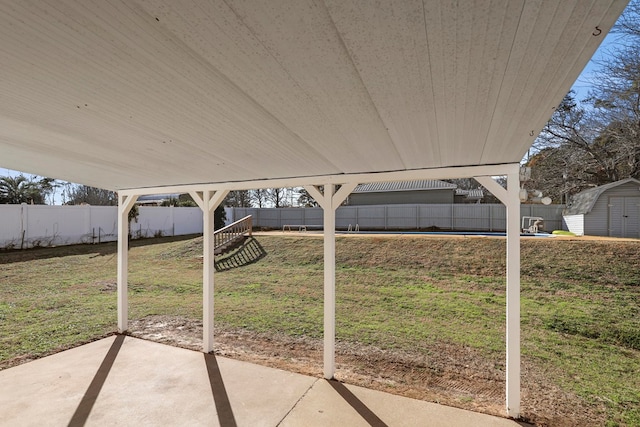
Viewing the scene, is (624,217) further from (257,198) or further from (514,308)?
(257,198)

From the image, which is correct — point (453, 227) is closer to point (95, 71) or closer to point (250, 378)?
point (250, 378)

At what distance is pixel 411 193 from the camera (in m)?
19.7

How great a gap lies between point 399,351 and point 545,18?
4320 mm

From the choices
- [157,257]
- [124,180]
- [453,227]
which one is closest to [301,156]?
[124,180]

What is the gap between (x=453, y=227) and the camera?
17.5 metres

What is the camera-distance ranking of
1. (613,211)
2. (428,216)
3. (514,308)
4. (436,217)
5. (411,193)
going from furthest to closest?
1. (411,193)
2. (428,216)
3. (436,217)
4. (613,211)
5. (514,308)

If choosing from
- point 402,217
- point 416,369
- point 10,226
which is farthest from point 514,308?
point 10,226

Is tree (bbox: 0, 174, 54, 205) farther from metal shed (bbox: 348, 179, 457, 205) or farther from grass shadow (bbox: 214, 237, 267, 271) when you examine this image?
metal shed (bbox: 348, 179, 457, 205)

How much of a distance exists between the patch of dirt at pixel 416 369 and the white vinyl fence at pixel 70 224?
11146 millimetres

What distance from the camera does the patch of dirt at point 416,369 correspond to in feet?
10.4

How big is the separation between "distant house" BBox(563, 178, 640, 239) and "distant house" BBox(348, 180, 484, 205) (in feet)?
23.5

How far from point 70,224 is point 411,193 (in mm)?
17048

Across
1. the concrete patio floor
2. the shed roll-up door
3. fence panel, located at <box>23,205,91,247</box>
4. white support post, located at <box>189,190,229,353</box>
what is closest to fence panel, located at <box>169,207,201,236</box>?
fence panel, located at <box>23,205,91,247</box>

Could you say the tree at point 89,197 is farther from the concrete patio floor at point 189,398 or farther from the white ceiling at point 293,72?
the white ceiling at point 293,72
